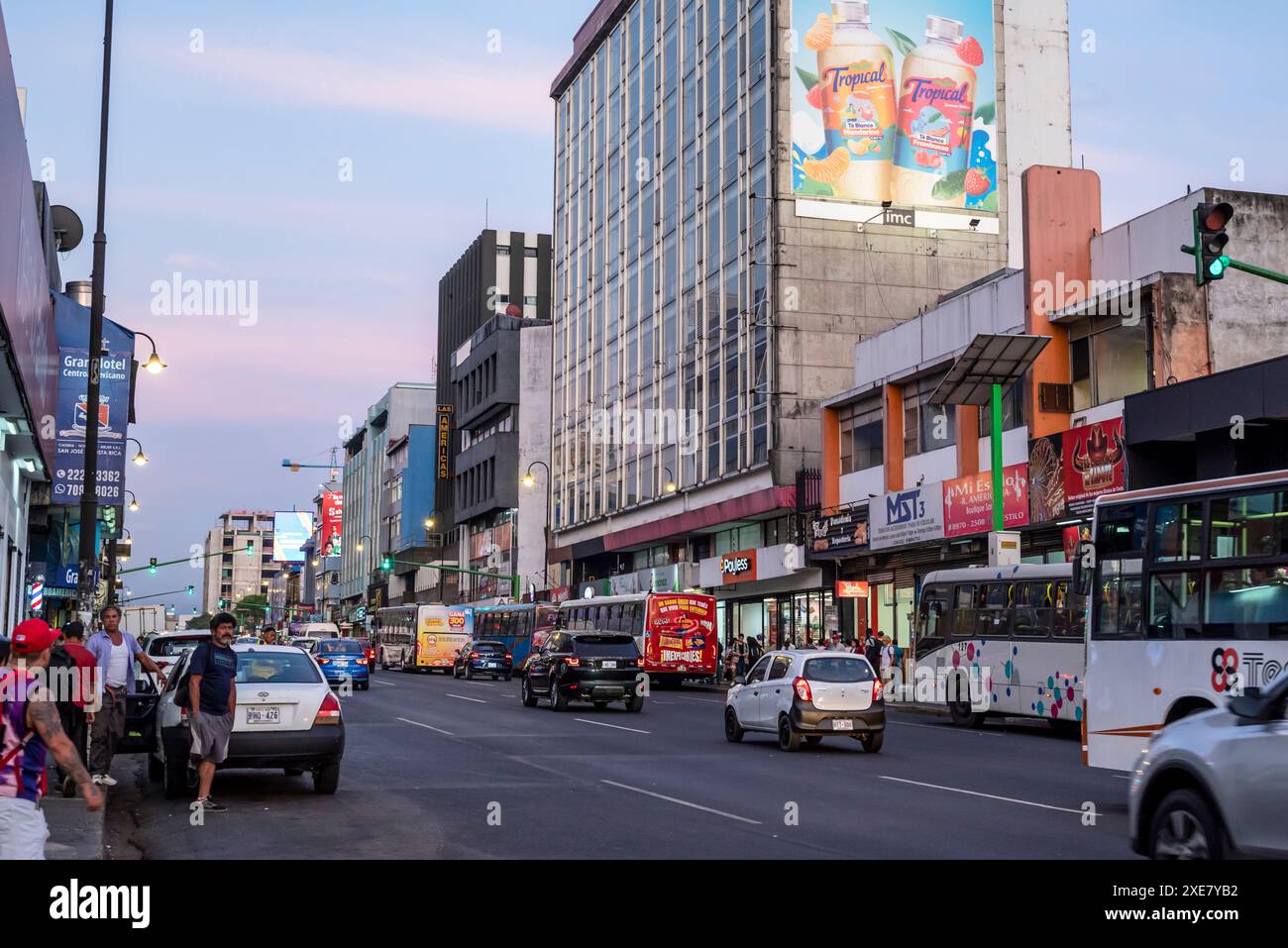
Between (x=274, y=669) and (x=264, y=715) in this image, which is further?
(x=274, y=669)

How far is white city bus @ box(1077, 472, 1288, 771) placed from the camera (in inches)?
557

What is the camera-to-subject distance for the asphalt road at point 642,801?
37.8ft

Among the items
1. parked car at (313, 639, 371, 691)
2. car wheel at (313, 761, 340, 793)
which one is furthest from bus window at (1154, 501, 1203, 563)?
parked car at (313, 639, 371, 691)

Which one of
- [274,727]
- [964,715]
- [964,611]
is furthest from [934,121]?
A: [274,727]

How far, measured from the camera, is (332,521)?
182 meters

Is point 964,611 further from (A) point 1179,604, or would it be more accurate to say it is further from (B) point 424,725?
(A) point 1179,604

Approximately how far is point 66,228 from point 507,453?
183 ft

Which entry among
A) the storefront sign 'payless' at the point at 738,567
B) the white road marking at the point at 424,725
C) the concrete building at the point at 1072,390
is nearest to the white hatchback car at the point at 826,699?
the white road marking at the point at 424,725

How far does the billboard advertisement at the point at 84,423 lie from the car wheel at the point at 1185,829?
27412 millimetres

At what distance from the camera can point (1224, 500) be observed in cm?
1489
